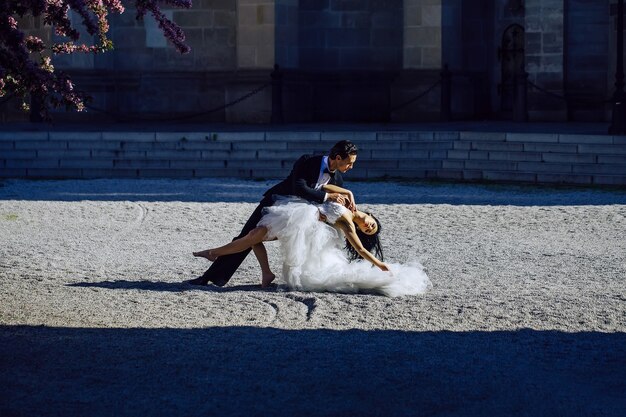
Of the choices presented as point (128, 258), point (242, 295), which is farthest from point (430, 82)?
point (242, 295)

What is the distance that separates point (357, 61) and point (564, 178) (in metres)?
10.8

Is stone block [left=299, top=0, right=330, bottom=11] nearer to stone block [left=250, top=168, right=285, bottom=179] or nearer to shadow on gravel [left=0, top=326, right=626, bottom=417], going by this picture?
stone block [left=250, top=168, right=285, bottom=179]

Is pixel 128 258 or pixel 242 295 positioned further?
pixel 128 258

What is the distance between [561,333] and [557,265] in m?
3.62

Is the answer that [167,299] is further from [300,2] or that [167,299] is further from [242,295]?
[300,2]

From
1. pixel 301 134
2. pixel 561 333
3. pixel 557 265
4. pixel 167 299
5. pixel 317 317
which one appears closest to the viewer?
pixel 561 333

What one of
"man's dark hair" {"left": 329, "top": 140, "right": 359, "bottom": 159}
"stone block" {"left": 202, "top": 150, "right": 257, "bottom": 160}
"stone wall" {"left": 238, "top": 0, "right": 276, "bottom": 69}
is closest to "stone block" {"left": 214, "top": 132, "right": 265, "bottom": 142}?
"stone block" {"left": 202, "top": 150, "right": 257, "bottom": 160}

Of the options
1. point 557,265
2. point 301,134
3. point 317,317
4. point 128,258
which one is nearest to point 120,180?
point 301,134

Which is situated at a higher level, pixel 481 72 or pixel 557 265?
pixel 481 72

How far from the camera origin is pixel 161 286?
1132 cm

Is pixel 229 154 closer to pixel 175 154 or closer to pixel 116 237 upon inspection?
pixel 175 154

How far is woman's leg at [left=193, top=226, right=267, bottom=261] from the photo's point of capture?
11203 mm

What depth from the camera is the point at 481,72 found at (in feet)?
101

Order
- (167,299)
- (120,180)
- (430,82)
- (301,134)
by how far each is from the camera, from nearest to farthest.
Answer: (167,299) < (120,180) < (301,134) < (430,82)
